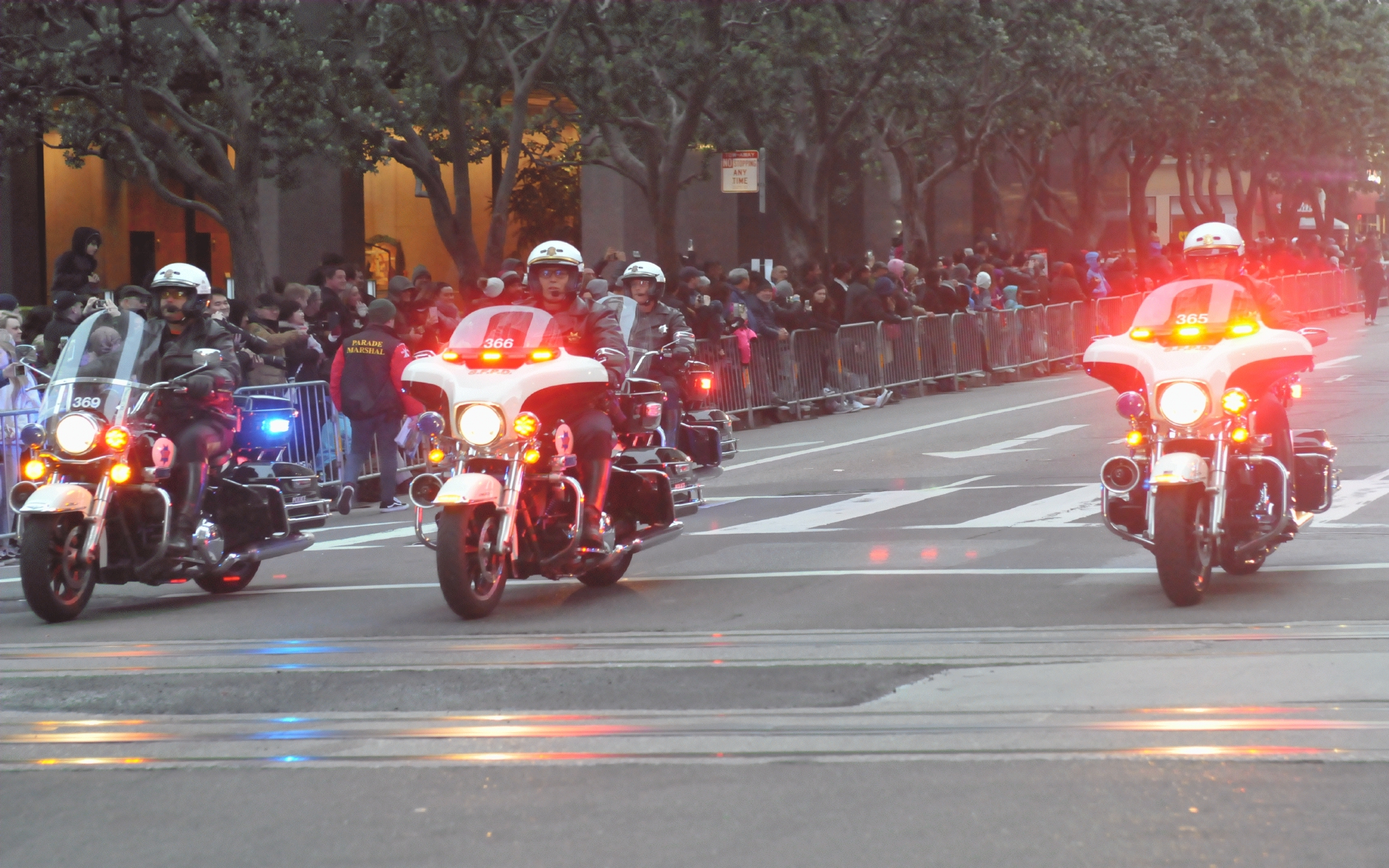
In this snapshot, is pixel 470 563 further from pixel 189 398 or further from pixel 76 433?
pixel 76 433

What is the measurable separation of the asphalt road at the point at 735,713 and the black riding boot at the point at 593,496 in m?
0.37

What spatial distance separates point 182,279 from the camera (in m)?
10.0

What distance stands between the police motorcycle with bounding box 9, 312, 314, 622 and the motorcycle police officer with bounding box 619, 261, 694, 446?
2.52 m

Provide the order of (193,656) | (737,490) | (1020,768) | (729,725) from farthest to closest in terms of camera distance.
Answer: (737,490) < (193,656) < (729,725) < (1020,768)

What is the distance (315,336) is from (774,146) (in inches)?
592

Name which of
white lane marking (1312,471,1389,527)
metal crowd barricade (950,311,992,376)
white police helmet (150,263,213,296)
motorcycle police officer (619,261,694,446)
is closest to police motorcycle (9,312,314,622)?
white police helmet (150,263,213,296)

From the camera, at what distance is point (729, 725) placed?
6.47m

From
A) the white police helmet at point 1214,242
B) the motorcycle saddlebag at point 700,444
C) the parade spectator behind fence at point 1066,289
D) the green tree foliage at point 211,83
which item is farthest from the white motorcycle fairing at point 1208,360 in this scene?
the parade spectator behind fence at point 1066,289

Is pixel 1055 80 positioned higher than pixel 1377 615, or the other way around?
pixel 1055 80

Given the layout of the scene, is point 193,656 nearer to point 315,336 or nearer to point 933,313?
point 315,336

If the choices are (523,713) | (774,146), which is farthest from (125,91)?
(523,713)

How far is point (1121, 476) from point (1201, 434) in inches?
16.4

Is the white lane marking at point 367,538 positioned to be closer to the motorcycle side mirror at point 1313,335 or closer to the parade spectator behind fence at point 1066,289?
the motorcycle side mirror at point 1313,335

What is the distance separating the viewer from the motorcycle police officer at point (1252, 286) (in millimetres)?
9391
